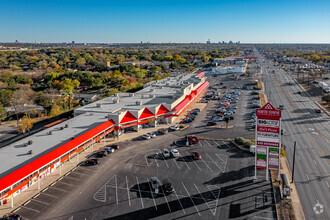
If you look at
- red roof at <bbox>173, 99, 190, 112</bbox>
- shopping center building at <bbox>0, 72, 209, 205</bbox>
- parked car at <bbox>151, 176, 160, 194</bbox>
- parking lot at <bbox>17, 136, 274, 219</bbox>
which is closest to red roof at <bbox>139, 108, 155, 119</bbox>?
shopping center building at <bbox>0, 72, 209, 205</bbox>

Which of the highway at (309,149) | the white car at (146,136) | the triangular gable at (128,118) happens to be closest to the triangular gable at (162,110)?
the triangular gable at (128,118)

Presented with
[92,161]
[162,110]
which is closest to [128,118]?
[162,110]

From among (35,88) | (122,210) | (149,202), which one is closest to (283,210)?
(149,202)

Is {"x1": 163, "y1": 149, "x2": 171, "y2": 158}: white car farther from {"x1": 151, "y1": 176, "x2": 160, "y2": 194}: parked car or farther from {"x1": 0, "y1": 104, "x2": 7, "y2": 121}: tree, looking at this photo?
{"x1": 0, "y1": 104, "x2": 7, "y2": 121}: tree

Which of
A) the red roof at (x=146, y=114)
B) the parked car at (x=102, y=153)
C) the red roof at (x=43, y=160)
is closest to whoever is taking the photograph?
the red roof at (x=43, y=160)

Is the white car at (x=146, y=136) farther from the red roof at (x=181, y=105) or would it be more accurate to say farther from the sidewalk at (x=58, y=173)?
the red roof at (x=181, y=105)

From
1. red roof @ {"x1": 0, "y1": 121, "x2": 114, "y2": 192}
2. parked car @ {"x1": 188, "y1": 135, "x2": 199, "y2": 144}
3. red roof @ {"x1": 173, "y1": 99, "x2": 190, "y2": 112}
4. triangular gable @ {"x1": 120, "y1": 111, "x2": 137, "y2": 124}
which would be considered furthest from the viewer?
red roof @ {"x1": 173, "y1": 99, "x2": 190, "y2": 112}
